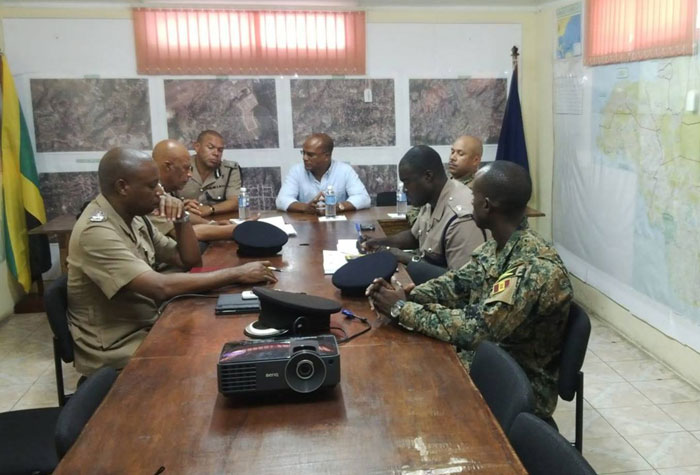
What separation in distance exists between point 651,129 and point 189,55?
3.69 meters

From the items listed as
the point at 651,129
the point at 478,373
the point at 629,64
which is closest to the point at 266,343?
the point at 478,373

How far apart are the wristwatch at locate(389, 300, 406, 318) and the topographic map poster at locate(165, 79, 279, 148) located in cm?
381

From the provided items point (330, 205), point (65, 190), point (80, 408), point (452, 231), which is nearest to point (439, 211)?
point (452, 231)

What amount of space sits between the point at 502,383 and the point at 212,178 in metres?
3.59

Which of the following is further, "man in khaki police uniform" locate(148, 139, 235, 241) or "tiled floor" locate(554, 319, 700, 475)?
"man in khaki police uniform" locate(148, 139, 235, 241)

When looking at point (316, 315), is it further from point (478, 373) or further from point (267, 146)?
point (267, 146)

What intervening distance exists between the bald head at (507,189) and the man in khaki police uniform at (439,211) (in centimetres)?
79

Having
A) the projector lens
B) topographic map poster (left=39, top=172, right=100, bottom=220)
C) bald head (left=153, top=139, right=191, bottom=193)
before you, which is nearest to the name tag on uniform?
the projector lens

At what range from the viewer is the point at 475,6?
557cm

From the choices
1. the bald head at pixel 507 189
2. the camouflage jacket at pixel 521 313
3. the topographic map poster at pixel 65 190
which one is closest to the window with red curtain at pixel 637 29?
the bald head at pixel 507 189

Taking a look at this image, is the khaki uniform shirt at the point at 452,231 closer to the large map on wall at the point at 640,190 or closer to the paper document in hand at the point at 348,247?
the paper document in hand at the point at 348,247

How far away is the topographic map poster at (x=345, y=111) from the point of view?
5602mm

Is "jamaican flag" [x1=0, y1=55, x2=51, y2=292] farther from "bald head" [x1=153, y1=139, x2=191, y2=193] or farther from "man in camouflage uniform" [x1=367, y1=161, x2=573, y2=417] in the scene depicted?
"man in camouflage uniform" [x1=367, y1=161, x2=573, y2=417]

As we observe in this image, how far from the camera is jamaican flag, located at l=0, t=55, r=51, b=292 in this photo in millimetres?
4988
